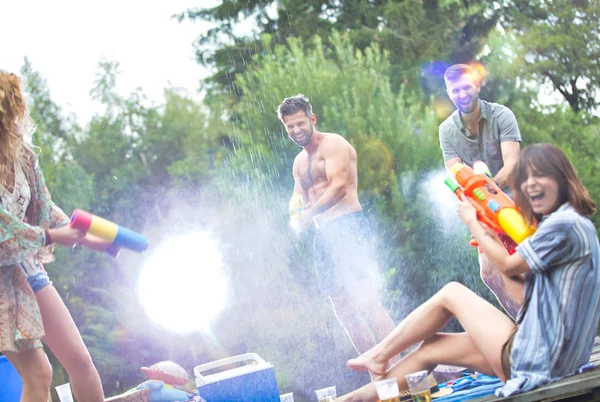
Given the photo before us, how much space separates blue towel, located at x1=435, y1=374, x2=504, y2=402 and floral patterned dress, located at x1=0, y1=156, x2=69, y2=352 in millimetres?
1744

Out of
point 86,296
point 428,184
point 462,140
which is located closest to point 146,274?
point 86,296

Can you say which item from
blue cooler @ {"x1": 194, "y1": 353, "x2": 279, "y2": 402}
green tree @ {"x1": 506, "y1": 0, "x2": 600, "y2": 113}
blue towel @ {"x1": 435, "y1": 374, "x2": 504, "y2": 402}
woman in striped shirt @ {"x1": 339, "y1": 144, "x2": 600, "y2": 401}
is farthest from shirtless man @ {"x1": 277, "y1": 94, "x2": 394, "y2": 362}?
green tree @ {"x1": 506, "y1": 0, "x2": 600, "y2": 113}

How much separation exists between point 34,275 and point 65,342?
0.28 meters

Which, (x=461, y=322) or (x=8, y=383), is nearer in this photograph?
(x=461, y=322)

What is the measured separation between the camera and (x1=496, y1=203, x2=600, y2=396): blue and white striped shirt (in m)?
2.25

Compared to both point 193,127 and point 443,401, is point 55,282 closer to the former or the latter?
point 193,127

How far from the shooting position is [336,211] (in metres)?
4.09

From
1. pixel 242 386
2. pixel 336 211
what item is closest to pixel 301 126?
pixel 336 211

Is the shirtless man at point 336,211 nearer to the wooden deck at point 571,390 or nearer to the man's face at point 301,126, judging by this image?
the man's face at point 301,126

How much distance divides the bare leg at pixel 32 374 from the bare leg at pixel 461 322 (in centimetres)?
117

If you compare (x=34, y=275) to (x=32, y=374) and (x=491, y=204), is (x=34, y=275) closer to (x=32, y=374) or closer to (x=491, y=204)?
(x=32, y=374)

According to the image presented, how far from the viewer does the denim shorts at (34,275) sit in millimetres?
2617

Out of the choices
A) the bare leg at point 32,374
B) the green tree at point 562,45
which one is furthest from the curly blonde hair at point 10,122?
the green tree at point 562,45

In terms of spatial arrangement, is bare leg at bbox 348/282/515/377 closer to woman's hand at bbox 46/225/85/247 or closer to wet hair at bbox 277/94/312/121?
woman's hand at bbox 46/225/85/247
